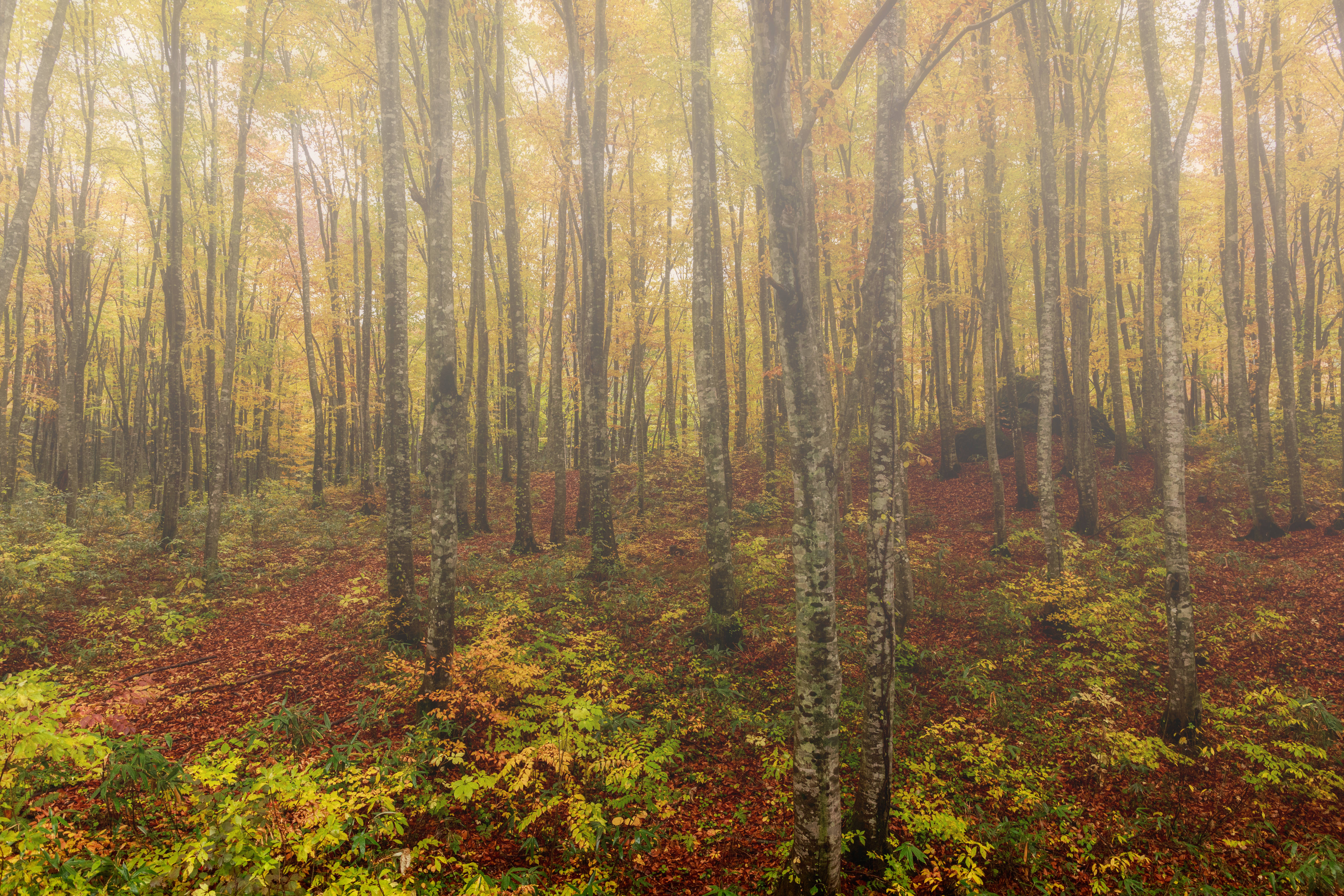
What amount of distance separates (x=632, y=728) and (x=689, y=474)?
13634 millimetres

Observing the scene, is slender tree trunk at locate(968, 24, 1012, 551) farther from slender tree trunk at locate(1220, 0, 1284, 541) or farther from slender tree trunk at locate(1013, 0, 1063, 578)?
slender tree trunk at locate(1220, 0, 1284, 541)

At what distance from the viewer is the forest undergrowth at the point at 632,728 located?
4.61m

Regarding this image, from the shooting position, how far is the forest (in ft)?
16.2

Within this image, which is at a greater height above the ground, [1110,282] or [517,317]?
[1110,282]

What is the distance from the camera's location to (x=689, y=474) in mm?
20234

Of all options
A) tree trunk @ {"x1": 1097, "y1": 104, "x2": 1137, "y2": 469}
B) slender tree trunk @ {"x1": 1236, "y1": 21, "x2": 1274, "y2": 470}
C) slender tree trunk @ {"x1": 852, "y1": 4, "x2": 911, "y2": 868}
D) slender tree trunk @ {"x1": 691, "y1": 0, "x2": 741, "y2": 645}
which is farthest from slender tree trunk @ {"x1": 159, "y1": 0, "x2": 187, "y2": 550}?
slender tree trunk @ {"x1": 1236, "y1": 21, "x2": 1274, "y2": 470}

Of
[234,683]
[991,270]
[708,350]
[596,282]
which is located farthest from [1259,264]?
[234,683]

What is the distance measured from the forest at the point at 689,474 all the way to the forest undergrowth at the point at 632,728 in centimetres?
7

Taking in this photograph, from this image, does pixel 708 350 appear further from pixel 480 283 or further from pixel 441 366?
pixel 480 283

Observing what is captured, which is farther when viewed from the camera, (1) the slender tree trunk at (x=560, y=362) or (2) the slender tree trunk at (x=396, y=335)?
(1) the slender tree trunk at (x=560, y=362)

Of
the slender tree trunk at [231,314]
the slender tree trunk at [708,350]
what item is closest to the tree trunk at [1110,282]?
the slender tree trunk at [708,350]

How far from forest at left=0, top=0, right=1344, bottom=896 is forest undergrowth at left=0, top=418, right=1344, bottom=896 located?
0.07m

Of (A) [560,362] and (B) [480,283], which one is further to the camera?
(B) [480,283]

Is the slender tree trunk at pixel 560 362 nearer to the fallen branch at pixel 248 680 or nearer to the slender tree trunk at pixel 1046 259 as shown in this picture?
the fallen branch at pixel 248 680
